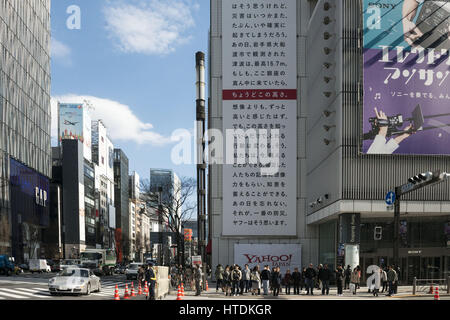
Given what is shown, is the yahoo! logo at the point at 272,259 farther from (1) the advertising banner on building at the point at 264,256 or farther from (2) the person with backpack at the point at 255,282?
(2) the person with backpack at the point at 255,282

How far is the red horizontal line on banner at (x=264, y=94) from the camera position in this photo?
50.8m

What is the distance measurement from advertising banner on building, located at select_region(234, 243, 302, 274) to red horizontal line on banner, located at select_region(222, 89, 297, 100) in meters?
13.4

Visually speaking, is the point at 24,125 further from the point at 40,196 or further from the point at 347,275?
the point at 347,275

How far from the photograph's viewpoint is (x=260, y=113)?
166 ft

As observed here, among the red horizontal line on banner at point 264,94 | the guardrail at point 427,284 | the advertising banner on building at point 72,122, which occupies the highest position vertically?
the advertising banner on building at point 72,122

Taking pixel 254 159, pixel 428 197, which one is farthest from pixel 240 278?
pixel 254 159

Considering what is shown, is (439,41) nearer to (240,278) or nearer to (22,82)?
Answer: (240,278)

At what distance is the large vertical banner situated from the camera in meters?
50.7

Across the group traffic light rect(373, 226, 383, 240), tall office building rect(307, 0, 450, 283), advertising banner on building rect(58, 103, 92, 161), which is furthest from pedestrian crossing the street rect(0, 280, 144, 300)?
advertising banner on building rect(58, 103, 92, 161)

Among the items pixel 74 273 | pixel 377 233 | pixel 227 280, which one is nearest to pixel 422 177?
pixel 227 280

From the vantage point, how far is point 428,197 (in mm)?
39125

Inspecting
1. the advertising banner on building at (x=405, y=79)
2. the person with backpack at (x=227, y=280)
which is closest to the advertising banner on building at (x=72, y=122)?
the advertising banner on building at (x=405, y=79)

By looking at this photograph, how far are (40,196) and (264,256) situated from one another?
229 ft

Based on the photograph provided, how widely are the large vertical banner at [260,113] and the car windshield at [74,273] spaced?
75.8 feet
